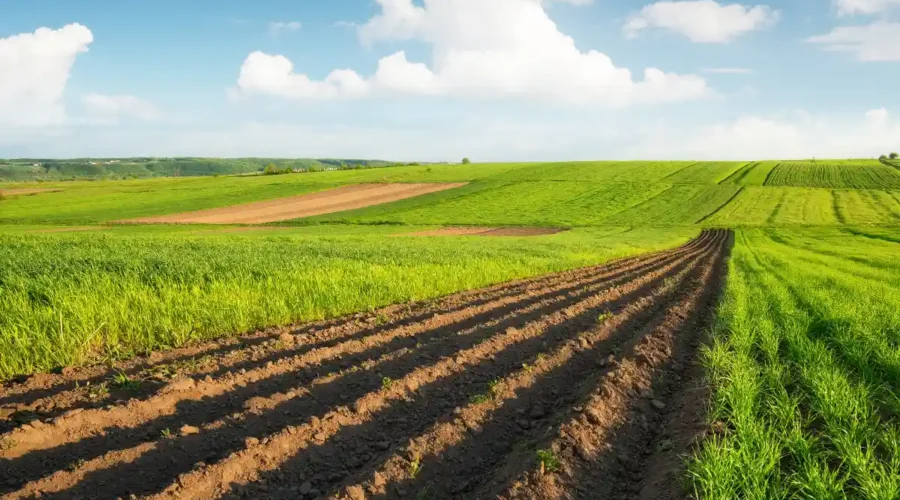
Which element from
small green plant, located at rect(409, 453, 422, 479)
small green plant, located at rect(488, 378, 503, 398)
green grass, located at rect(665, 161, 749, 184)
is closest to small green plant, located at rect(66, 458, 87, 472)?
small green plant, located at rect(409, 453, 422, 479)

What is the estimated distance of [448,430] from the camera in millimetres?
6020

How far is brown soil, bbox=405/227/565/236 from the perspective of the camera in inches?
1796

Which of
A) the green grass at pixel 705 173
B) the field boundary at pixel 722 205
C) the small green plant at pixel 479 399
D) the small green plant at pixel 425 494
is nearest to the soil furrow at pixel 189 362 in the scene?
the small green plant at pixel 479 399

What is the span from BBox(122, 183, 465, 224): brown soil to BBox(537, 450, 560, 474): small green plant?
51296 mm

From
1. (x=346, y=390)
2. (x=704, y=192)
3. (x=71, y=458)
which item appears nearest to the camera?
(x=71, y=458)

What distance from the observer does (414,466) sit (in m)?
5.24

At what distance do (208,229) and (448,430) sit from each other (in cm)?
4650

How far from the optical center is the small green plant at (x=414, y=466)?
519 centimetres

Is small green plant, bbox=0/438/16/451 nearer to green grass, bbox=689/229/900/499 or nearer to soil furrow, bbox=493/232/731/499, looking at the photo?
soil furrow, bbox=493/232/731/499

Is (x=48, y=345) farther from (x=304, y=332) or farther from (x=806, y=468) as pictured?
(x=806, y=468)

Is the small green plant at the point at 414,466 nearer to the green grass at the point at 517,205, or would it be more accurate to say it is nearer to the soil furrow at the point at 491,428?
the soil furrow at the point at 491,428

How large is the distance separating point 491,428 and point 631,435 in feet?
5.03

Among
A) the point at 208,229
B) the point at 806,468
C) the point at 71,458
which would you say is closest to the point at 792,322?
the point at 806,468

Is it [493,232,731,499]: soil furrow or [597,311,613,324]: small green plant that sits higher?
[493,232,731,499]: soil furrow
